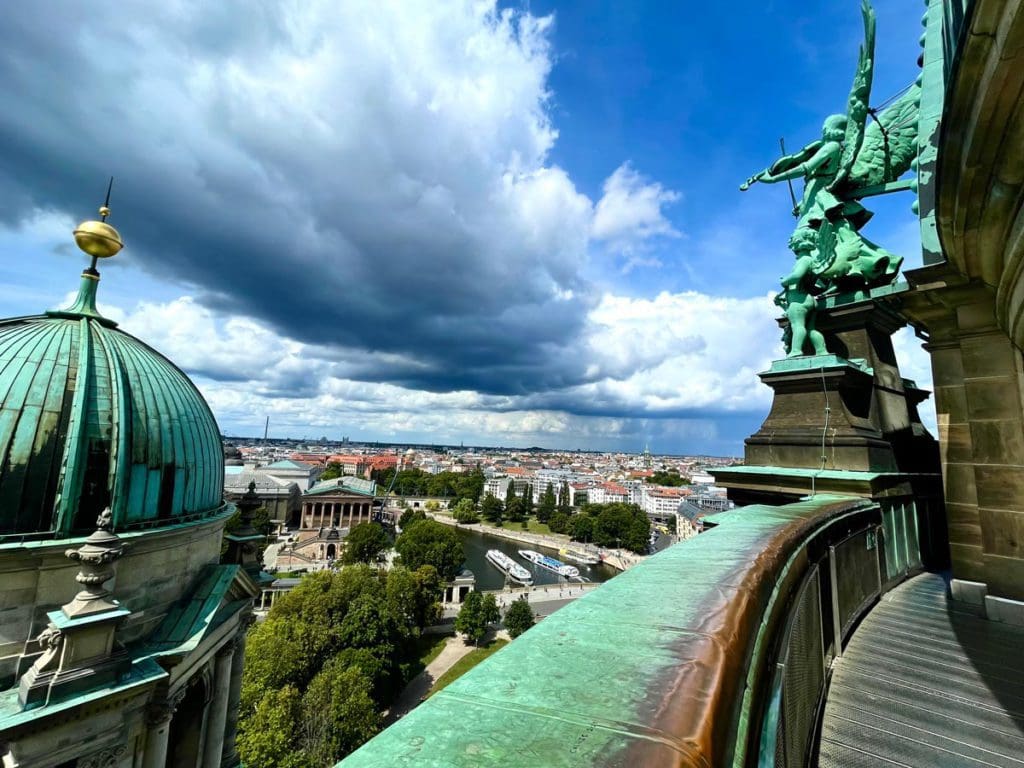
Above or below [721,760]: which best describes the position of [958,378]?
above

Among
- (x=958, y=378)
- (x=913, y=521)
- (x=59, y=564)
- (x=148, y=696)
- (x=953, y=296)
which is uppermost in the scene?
(x=953, y=296)

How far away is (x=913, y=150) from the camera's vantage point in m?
9.32

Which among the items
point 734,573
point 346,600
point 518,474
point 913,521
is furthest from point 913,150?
point 518,474

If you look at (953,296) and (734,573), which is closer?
(734,573)

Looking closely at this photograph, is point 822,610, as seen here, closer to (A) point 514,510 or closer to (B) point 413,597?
(B) point 413,597

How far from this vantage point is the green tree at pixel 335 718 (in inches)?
848

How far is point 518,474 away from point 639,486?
5498 centimetres

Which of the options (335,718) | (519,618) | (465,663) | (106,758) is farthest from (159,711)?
(519,618)

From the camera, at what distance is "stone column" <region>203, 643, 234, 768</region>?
9.70 m

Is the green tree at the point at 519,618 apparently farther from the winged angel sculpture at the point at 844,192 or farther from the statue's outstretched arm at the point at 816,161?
the statue's outstretched arm at the point at 816,161

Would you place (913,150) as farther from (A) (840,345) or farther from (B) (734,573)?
(B) (734,573)

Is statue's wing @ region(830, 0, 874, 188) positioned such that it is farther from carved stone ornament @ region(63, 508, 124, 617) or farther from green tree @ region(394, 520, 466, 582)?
green tree @ region(394, 520, 466, 582)

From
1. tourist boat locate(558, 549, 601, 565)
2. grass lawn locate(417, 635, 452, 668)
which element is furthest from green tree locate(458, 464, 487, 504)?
grass lawn locate(417, 635, 452, 668)

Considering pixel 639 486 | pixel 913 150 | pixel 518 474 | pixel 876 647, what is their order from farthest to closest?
pixel 518 474, pixel 639 486, pixel 913 150, pixel 876 647
